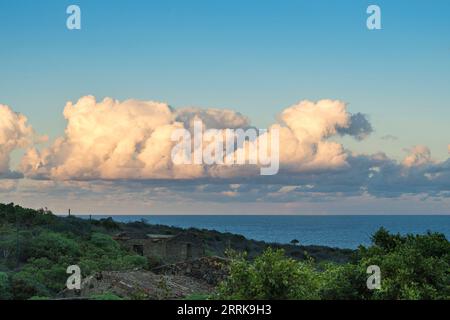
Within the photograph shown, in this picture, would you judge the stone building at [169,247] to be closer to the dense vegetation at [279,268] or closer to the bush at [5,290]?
the dense vegetation at [279,268]

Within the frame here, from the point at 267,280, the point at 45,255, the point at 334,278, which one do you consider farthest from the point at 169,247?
the point at 267,280

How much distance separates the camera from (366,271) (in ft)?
72.5

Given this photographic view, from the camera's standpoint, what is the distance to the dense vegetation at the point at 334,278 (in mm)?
18547

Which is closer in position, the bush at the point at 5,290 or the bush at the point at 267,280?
the bush at the point at 267,280

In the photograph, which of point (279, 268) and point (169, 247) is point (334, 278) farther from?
point (169, 247)

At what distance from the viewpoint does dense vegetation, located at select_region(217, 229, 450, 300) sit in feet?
60.8

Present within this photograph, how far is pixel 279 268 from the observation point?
60.9 ft

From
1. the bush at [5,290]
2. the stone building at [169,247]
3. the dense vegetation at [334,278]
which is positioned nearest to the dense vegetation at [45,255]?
the bush at [5,290]

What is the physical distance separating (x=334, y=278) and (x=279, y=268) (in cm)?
386

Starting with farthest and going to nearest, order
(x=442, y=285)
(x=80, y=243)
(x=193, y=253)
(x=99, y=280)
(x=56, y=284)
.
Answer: (x=193, y=253) < (x=80, y=243) < (x=56, y=284) < (x=99, y=280) < (x=442, y=285)
